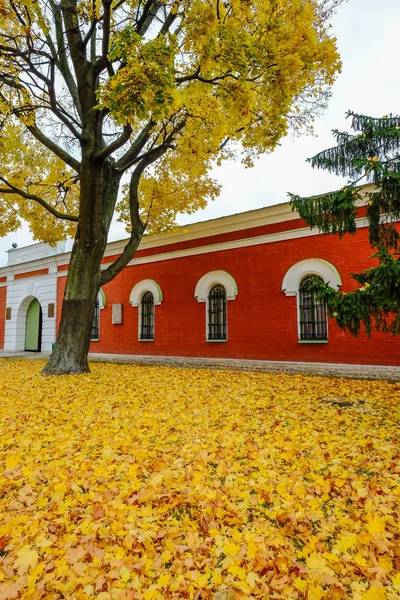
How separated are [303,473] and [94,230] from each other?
711 centimetres

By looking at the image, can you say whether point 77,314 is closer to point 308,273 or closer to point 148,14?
point 148,14

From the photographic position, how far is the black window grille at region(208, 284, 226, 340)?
11977 mm

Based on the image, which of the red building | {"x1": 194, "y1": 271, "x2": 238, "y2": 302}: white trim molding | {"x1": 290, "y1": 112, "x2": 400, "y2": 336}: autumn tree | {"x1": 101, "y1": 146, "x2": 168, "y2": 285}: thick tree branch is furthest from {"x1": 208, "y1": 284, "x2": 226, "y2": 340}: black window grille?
{"x1": 290, "y1": 112, "x2": 400, "y2": 336}: autumn tree

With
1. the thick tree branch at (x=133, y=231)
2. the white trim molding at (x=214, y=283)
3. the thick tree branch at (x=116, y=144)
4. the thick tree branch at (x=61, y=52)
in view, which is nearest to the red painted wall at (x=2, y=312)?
the white trim molding at (x=214, y=283)

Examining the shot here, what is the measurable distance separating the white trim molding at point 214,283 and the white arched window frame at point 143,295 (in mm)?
1791

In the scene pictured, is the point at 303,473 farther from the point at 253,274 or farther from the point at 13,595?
the point at 253,274

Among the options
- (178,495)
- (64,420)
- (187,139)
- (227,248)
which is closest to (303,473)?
(178,495)

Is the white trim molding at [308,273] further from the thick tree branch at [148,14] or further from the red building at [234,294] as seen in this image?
the thick tree branch at [148,14]

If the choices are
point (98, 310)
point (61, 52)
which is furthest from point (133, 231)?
point (98, 310)

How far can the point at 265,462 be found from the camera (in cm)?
337

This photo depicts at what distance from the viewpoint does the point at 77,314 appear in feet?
27.1

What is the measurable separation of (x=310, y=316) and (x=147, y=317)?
6.63 m

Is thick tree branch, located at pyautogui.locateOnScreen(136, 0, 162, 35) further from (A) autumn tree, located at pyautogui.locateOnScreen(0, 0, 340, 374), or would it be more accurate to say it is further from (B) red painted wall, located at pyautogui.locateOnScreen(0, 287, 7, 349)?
(B) red painted wall, located at pyautogui.locateOnScreen(0, 287, 7, 349)

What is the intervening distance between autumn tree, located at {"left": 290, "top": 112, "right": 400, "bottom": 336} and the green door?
1635cm
